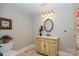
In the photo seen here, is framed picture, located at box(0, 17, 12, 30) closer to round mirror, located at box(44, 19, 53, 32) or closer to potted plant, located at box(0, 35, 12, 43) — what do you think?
potted plant, located at box(0, 35, 12, 43)

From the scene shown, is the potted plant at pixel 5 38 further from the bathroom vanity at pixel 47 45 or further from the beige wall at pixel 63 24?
the beige wall at pixel 63 24

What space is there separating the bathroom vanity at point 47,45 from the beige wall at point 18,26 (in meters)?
0.16

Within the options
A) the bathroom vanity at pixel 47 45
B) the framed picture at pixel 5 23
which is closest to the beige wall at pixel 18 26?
the framed picture at pixel 5 23

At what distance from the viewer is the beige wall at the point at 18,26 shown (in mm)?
1901

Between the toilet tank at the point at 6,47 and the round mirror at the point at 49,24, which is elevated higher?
the round mirror at the point at 49,24

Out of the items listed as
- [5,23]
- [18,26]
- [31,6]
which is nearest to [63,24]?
[31,6]

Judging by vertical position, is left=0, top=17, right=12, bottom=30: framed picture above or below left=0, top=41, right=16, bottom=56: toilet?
above

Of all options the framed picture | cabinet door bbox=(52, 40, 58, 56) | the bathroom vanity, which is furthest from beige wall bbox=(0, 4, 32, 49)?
cabinet door bbox=(52, 40, 58, 56)

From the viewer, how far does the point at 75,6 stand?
6.18 ft

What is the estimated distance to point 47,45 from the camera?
1957mm

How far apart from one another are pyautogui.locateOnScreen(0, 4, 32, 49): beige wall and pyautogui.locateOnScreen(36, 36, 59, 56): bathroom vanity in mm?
159

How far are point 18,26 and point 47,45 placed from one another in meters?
0.55

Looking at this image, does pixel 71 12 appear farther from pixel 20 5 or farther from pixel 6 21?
pixel 6 21

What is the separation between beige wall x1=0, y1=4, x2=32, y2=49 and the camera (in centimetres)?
190
